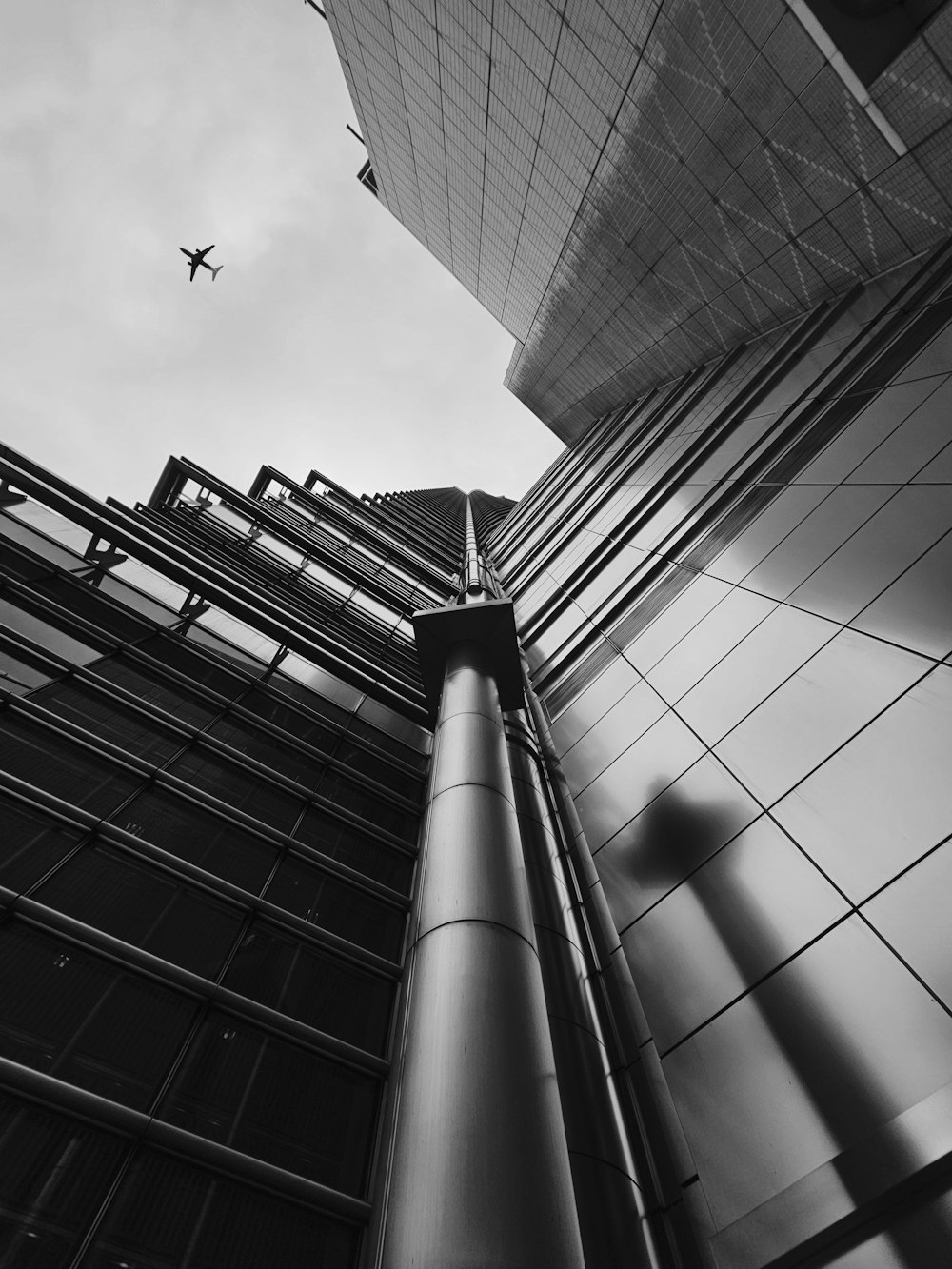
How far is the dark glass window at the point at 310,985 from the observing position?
5.67 m

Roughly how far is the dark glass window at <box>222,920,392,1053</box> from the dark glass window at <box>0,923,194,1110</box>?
0.68 metres

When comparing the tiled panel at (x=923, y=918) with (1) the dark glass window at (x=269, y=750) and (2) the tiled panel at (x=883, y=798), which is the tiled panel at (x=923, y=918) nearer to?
(2) the tiled panel at (x=883, y=798)

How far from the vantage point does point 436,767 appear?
27.6 ft

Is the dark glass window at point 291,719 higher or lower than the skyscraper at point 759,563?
lower

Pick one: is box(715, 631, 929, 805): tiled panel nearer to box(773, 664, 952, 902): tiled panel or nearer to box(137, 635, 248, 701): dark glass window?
box(773, 664, 952, 902): tiled panel

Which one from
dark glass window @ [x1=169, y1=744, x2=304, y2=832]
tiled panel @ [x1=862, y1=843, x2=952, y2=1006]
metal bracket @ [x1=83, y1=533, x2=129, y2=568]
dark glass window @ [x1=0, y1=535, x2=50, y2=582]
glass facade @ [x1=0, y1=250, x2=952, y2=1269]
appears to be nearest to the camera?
glass facade @ [x1=0, y1=250, x2=952, y2=1269]

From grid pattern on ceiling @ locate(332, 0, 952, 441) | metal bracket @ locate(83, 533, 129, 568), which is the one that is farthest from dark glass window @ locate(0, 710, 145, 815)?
grid pattern on ceiling @ locate(332, 0, 952, 441)

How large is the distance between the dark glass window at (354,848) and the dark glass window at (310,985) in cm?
166

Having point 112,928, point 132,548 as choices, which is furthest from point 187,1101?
point 132,548

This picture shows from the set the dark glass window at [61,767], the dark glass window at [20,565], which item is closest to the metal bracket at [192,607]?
the dark glass window at [20,565]

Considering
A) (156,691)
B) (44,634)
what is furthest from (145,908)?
(44,634)

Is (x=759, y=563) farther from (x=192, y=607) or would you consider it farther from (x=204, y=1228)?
(x=204, y=1228)

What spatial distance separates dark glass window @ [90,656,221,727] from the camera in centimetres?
850

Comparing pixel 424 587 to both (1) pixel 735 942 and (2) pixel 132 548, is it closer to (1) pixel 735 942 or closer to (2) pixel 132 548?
(2) pixel 132 548
